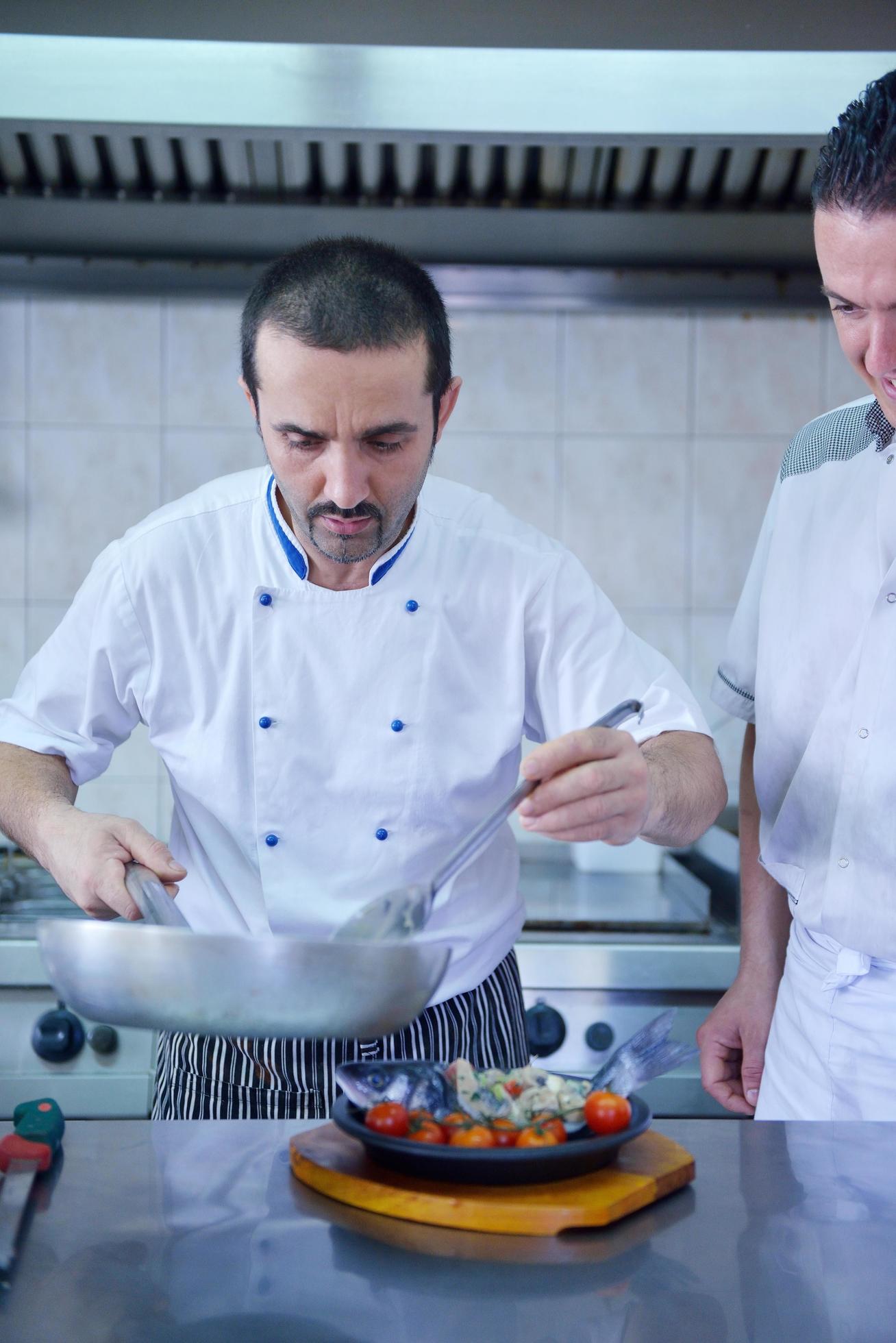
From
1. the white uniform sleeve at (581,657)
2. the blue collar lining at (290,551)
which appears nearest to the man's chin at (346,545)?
the blue collar lining at (290,551)

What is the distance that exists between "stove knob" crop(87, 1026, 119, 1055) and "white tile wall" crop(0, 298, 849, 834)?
0.64m

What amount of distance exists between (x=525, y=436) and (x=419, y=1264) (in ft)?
6.14

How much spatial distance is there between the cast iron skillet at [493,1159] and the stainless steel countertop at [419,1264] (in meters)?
0.04

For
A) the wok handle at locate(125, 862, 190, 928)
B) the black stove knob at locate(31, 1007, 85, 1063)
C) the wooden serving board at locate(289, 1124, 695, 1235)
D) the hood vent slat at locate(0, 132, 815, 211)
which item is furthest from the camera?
the hood vent slat at locate(0, 132, 815, 211)

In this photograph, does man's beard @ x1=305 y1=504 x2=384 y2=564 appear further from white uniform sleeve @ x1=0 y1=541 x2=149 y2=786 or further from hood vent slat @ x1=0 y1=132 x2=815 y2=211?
hood vent slat @ x1=0 y1=132 x2=815 y2=211

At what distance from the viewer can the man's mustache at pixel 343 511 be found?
1.20 meters

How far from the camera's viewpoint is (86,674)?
1366 millimetres

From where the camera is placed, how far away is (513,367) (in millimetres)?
2461

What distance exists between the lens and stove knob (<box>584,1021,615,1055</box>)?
187 centimetres

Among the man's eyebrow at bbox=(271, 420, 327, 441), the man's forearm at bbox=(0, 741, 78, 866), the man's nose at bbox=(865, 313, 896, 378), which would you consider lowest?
the man's forearm at bbox=(0, 741, 78, 866)

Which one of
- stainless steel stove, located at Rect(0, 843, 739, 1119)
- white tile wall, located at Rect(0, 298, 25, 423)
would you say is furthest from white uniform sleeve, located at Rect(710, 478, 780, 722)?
white tile wall, located at Rect(0, 298, 25, 423)

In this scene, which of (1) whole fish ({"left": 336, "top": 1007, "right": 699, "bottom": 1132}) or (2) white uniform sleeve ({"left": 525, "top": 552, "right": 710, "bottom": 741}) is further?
(2) white uniform sleeve ({"left": 525, "top": 552, "right": 710, "bottom": 741})

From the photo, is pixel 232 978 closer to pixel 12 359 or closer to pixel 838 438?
pixel 838 438

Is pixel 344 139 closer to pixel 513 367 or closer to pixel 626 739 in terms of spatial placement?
pixel 513 367
